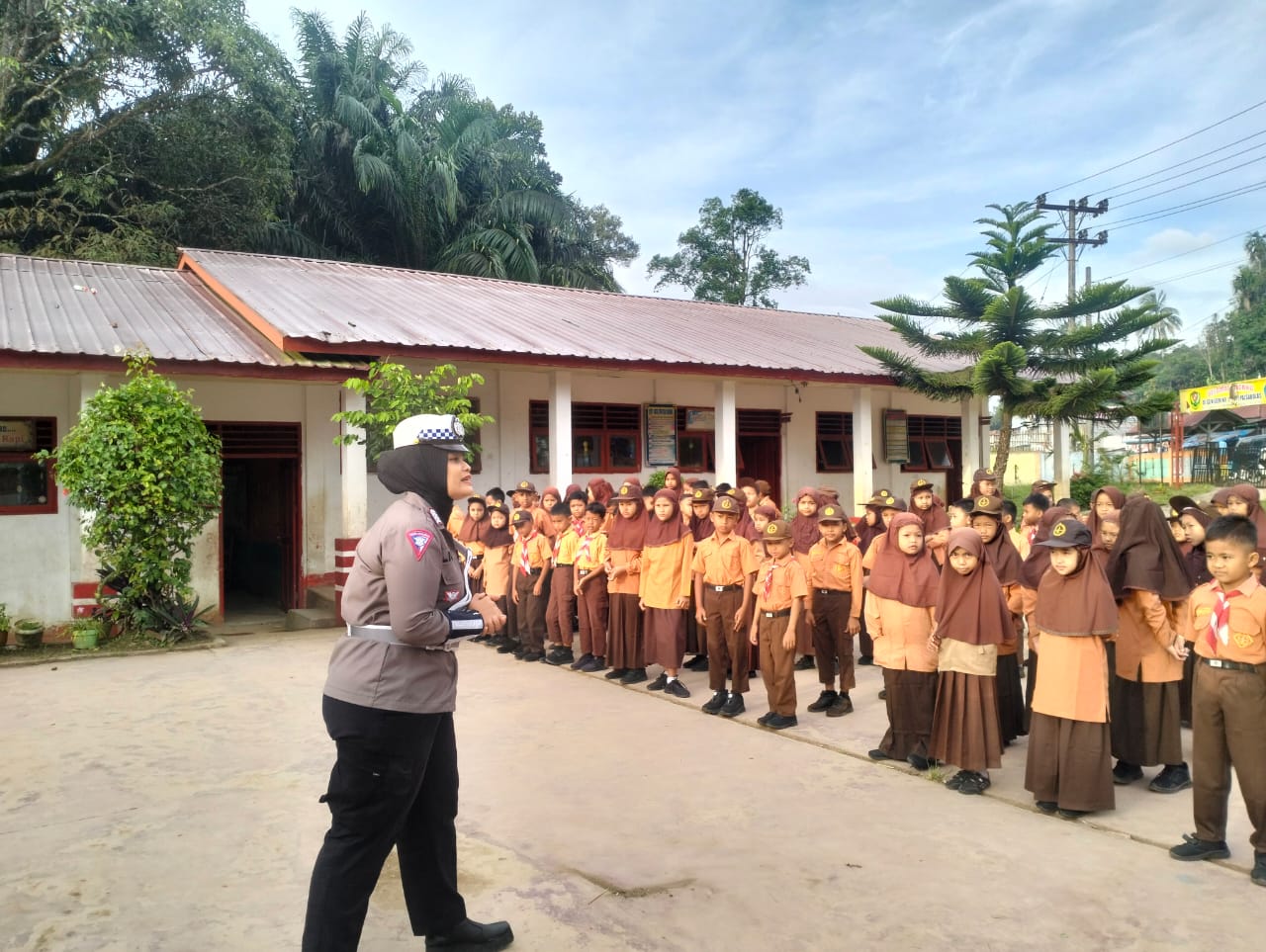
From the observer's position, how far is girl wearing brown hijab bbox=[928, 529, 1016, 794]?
498 cm

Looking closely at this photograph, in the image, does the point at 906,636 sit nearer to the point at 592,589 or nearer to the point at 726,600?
the point at 726,600

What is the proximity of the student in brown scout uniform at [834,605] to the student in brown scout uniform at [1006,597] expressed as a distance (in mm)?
1113

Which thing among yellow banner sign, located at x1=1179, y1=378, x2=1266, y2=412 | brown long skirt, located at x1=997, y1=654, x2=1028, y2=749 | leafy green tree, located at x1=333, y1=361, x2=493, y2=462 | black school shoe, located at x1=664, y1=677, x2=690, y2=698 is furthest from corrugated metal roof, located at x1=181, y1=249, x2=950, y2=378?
yellow banner sign, located at x1=1179, y1=378, x2=1266, y2=412

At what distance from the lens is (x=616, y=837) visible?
14.3 feet

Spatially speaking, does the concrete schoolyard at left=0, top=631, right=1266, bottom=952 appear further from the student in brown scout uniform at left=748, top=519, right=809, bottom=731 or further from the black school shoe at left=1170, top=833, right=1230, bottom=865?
the student in brown scout uniform at left=748, top=519, right=809, bottom=731

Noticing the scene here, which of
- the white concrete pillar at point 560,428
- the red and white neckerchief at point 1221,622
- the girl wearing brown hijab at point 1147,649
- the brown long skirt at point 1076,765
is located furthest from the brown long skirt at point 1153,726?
the white concrete pillar at point 560,428

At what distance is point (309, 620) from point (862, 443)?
28.8 feet

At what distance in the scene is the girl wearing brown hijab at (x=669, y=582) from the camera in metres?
7.45

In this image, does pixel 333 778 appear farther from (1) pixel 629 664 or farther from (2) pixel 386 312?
(2) pixel 386 312

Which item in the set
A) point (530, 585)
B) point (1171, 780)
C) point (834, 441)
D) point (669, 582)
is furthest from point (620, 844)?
point (834, 441)

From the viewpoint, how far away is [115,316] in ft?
35.5

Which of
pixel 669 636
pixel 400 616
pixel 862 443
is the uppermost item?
pixel 862 443

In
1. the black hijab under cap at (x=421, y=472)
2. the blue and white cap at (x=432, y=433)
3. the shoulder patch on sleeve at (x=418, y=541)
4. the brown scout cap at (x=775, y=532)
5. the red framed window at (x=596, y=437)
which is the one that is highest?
the red framed window at (x=596, y=437)

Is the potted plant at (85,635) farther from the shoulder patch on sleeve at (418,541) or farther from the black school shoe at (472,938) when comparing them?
the shoulder patch on sleeve at (418,541)
